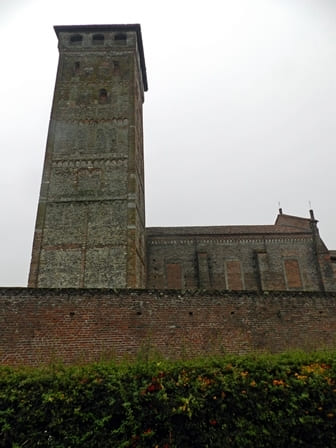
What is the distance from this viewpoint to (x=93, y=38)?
23.1 metres

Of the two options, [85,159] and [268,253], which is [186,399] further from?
[268,253]

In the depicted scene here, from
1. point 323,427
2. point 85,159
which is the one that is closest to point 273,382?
point 323,427

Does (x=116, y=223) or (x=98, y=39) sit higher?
(x=98, y=39)

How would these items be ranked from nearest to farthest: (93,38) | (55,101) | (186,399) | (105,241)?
(186,399) → (105,241) → (55,101) → (93,38)

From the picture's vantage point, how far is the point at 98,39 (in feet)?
76.3

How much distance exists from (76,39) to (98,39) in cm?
152

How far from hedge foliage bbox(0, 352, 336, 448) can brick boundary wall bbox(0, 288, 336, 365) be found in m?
4.63

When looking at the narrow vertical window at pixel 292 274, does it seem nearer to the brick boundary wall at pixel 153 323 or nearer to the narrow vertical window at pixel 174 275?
the narrow vertical window at pixel 174 275

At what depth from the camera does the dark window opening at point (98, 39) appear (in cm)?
2311

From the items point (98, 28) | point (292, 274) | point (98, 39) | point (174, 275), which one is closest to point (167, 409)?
point (174, 275)

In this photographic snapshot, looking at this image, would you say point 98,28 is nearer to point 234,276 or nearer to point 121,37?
point 121,37

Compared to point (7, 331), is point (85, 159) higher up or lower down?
higher up

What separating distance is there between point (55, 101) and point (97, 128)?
3413mm

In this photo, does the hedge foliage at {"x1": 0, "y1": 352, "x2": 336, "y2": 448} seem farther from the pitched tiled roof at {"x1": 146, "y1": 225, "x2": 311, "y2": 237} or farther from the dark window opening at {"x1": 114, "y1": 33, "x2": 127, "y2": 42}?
the dark window opening at {"x1": 114, "y1": 33, "x2": 127, "y2": 42}
